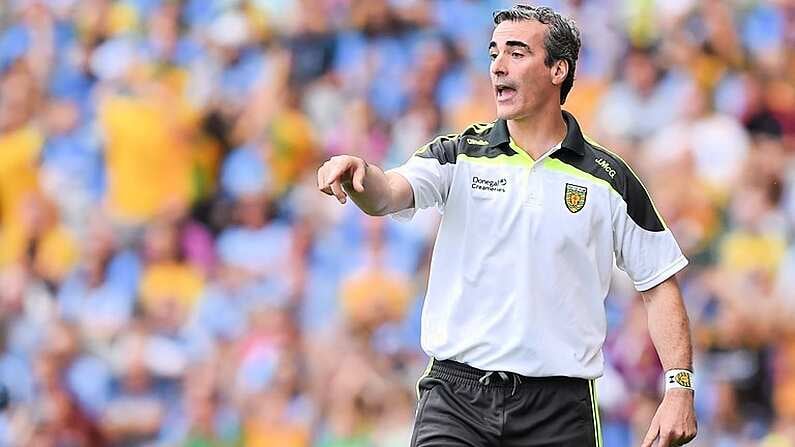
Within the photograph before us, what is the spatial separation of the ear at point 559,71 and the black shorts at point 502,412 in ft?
3.66

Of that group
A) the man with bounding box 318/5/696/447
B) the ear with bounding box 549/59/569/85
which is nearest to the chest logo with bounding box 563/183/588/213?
the man with bounding box 318/5/696/447

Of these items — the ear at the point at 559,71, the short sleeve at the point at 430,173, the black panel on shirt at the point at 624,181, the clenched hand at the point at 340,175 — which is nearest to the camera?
the clenched hand at the point at 340,175

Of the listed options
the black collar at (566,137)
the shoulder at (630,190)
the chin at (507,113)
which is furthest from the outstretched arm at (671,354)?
the chin at (507,113)

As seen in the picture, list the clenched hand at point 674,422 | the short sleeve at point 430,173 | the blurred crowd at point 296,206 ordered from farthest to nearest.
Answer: the blurred crowd at point 296,206 < the short sleeve at point 430,173 < the clenched hand at point 674,422

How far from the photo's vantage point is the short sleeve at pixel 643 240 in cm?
533

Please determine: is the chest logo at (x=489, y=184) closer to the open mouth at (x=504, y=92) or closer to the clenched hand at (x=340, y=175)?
the open mouth at (x=504, y=92)

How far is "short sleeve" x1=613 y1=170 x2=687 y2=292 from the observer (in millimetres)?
5328

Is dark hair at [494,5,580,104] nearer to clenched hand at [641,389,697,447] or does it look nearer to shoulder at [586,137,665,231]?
shoulder at [586,137,665,231]

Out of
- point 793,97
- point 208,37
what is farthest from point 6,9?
point 793,97

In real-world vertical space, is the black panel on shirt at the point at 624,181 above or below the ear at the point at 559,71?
below

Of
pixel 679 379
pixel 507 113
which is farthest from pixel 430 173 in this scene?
pixel 679 379

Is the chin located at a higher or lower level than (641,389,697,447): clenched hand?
higher

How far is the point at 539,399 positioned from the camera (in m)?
5.16

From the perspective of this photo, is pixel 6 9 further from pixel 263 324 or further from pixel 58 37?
pixel 263 324
